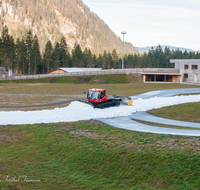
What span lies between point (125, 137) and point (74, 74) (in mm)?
63039

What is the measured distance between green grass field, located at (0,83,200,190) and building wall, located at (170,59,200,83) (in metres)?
58.1

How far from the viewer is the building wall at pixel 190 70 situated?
66.9 m

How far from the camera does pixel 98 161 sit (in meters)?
11.2

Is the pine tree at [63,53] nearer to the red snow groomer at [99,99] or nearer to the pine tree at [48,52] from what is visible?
the pine tree at [48,52]

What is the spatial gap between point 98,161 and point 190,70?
208 ft

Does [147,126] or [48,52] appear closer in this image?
[147,126]

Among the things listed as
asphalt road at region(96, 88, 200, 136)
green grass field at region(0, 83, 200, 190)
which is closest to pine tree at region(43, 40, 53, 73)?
asphalt road at region(96, 88, 200, 136)

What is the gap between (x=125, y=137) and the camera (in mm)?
14367

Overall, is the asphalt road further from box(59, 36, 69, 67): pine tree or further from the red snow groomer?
box(59, 36, 69, 67): pine tree

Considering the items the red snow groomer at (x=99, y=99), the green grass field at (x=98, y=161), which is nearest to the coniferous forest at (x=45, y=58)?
the red snow groomer at (x=99, y=99)

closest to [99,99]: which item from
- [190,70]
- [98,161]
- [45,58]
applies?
[98,161]

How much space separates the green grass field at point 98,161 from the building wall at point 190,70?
58.1 meters

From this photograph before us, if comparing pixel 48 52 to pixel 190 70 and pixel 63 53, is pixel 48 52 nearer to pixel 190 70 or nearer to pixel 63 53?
pixel 63 53

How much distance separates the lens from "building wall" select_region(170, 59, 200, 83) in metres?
66.9
